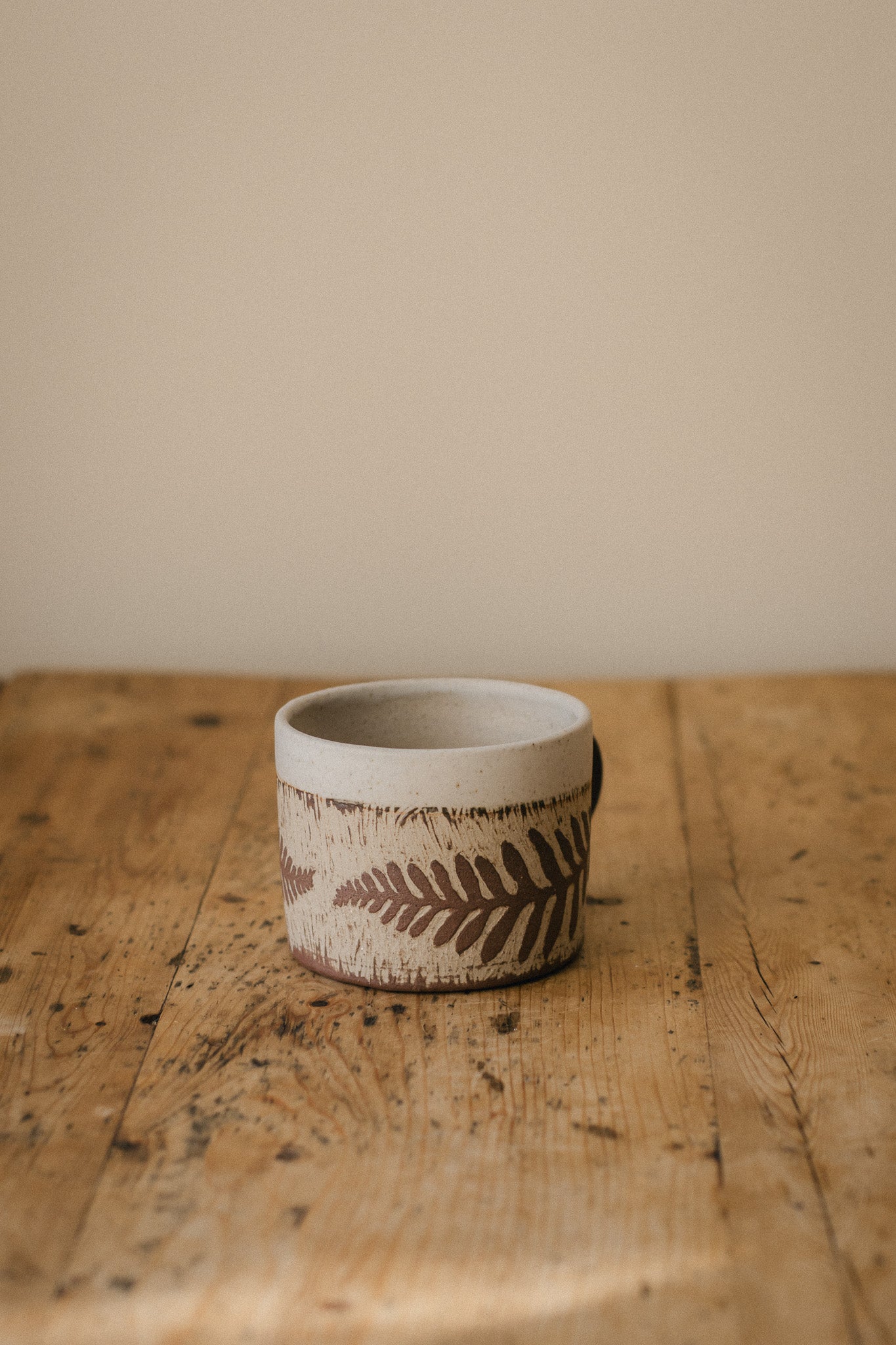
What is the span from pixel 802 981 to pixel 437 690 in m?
0.30

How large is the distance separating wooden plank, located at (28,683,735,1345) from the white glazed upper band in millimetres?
123

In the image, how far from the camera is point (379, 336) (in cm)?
130

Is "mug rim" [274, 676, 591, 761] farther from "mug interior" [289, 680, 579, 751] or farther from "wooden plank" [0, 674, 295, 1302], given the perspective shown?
"wooden plank" [0, 674, 295, 1302]

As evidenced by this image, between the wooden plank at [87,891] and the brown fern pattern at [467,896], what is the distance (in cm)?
15

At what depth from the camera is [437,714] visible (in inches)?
32.3

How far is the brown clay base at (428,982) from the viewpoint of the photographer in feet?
2.28

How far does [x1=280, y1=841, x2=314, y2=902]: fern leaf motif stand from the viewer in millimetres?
703

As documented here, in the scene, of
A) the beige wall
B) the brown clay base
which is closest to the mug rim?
the brown clay base

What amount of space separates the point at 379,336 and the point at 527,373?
17 cm

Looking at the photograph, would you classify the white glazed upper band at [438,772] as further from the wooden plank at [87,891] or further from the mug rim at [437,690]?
the wooden plank at [87,891]

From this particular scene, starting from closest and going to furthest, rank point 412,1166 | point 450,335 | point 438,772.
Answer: point 412,1166
point 438,772
point 450,335

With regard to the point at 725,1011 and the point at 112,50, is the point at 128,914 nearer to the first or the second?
the point at 725,1011

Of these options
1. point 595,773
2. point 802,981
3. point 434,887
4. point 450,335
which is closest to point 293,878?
point 434,887

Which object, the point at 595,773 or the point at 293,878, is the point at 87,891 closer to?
the point at 293,878
